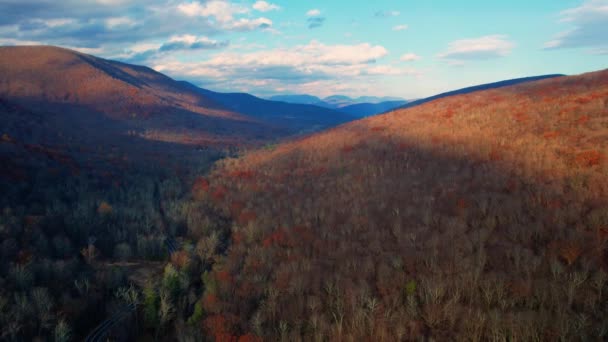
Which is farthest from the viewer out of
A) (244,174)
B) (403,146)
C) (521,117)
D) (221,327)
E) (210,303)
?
(244,174)

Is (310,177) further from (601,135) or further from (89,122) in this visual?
(89,122)

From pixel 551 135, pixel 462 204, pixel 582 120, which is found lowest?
pixel 462 204

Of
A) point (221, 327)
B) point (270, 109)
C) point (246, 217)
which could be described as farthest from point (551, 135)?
point (270, 109)

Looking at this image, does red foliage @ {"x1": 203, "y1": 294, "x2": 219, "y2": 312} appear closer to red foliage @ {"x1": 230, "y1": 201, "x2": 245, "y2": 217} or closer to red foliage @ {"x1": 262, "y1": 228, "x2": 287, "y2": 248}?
red foliage @ {"x1": 262, "y1": 228, "x2": 287, "y2": 248}

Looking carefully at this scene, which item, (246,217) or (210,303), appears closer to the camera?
(210,303)

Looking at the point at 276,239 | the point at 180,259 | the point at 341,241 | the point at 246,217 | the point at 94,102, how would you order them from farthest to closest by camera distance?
the point at 94,102 → the point at 246,217 → the point at 276,239 → the point at 180,259 → the point at 341,241

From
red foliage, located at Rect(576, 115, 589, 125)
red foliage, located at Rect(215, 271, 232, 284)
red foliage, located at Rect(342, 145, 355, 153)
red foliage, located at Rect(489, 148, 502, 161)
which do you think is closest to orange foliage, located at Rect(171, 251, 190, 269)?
red foliage, located at Rect(215, 271, 232, 284)

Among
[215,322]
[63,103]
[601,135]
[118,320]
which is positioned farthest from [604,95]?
[63,103]

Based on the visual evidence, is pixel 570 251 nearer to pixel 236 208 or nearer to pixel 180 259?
pixel 180 259
